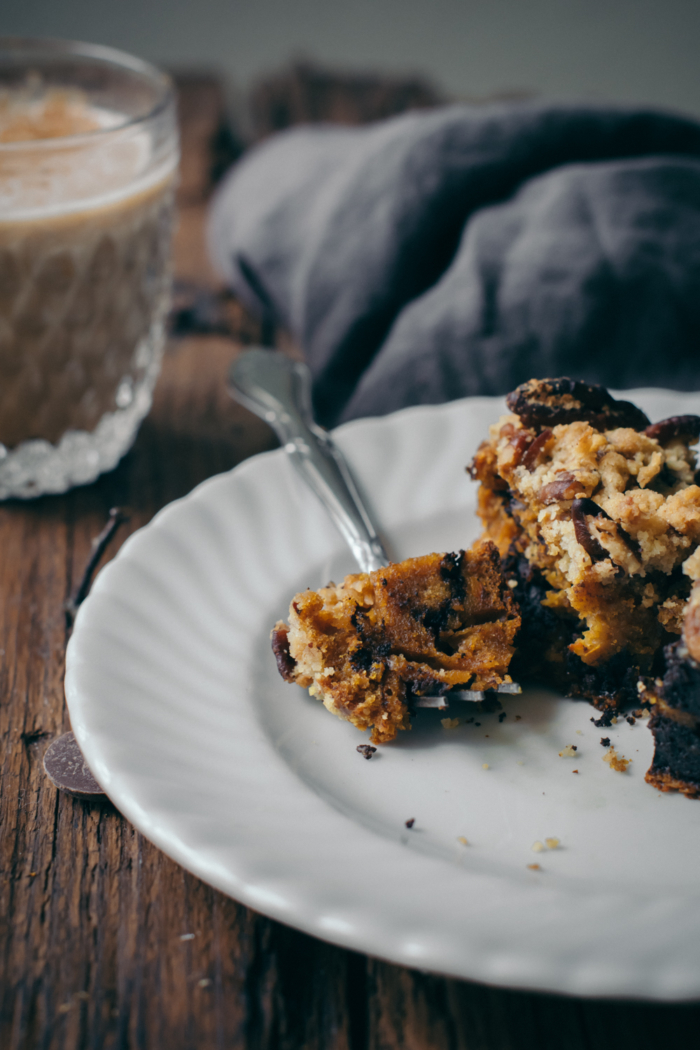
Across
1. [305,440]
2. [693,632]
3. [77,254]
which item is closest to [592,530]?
[693,632]

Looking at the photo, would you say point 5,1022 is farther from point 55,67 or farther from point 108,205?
point 55,67

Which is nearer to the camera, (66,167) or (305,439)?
(66,167)

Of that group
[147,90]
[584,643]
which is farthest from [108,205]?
[584,643]

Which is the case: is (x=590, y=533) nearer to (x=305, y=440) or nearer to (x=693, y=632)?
(x=693, y=632)

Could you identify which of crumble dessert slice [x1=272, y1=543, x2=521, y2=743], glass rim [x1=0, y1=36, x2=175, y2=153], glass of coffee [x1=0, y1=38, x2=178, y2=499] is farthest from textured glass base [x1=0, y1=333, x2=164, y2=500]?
crumble dessert slice [x1=272, y1=543, x2=521, y2=743]

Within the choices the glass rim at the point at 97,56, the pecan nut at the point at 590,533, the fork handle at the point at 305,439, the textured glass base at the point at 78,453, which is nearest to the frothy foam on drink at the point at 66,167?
the glass rim at the point at 97,56

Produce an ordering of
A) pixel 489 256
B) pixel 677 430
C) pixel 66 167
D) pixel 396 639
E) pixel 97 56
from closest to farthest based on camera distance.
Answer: pixel 396 639, pixel 677 430, pixel 66 167, pixel 97 56, pixel 489 256
